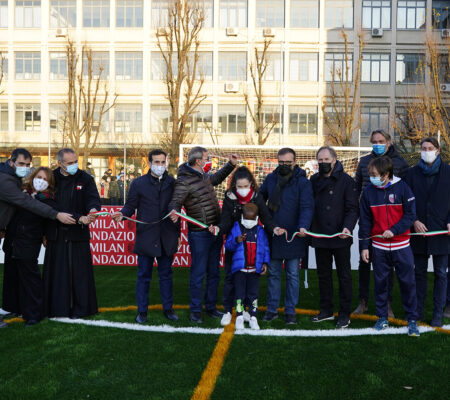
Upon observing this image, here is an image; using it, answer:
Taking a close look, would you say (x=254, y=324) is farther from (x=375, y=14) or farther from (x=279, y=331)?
(x=375, y=14)

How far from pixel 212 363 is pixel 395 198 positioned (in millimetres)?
2676

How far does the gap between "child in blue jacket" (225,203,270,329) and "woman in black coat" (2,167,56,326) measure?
2220mm

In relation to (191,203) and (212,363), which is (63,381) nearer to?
(212,363)

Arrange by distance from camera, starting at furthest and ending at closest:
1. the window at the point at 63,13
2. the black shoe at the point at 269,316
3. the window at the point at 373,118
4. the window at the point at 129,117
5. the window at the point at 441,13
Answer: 1. the window at the point at 63,13
2. the window at the point at 129,117
3. the window at the point at 441,13
4. the window at the point at 373,118
5. the black shoe at the point at 269,316

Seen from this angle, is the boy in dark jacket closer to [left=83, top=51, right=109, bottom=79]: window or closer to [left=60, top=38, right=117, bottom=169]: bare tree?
[left=60, top=38, right=117, bottom=169]: bare tree

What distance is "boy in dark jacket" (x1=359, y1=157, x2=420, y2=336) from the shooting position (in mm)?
5906

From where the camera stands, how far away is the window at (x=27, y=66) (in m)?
38.9

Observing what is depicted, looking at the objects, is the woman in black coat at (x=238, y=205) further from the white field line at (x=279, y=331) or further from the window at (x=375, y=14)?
the window at (x=375, y=14)

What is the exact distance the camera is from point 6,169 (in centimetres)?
630

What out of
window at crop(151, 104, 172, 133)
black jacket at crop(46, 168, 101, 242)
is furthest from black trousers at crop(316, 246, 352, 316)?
window at crop(151, 104, 172, 133)

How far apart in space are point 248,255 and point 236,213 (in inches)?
19.9

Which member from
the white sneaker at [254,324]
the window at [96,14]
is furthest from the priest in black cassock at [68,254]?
the window at [96,14]

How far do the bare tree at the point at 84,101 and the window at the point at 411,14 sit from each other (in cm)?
2024

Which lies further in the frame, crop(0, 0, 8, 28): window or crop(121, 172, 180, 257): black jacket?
crop(0, 0, 8, 28): window
